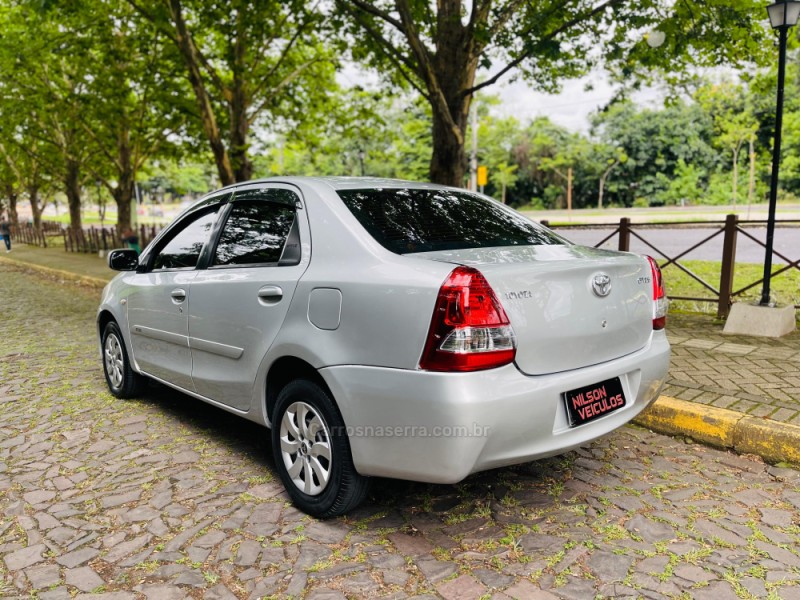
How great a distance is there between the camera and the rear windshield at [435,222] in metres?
2.95

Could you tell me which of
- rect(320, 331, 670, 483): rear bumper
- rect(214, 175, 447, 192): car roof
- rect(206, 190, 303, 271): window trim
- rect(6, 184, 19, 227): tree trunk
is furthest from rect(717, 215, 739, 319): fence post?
rect(6, 184, 19, 227): tree trunk

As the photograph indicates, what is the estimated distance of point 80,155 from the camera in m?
25.3

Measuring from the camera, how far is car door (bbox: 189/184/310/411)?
312 cm

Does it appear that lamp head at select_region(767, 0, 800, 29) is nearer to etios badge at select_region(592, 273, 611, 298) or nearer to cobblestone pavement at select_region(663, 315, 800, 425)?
cobblestone pavement at select_region(663, 315, 800, 425)

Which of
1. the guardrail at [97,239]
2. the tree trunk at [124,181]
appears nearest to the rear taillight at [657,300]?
the tree trunk at [124,181]

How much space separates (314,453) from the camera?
2982 millimetres

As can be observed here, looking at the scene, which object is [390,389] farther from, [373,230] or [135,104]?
[135,104]

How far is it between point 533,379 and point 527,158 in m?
51.4

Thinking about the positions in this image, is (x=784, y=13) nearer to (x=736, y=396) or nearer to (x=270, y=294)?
(x=736, y=396)

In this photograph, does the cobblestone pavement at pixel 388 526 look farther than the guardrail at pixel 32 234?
No

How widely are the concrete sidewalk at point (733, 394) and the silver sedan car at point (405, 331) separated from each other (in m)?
1.02

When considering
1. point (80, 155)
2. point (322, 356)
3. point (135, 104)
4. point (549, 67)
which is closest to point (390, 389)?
point (322, 356)

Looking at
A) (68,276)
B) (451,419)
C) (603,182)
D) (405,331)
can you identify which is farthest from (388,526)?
(603,182)

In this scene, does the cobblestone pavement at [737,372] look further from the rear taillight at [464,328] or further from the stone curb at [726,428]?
the rear taillight at [464,328]
